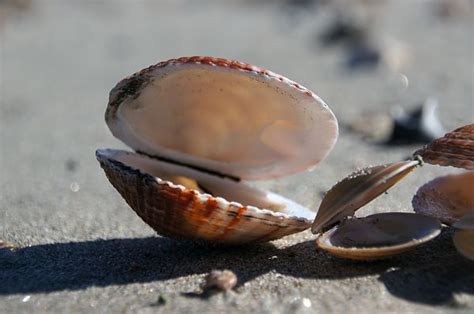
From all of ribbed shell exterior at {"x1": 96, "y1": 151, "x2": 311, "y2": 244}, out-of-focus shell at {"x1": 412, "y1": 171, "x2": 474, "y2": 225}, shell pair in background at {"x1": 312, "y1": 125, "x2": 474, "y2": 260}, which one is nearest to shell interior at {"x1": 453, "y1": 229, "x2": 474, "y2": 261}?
shell pair in background at {"x1": 312, "y1": 125, "x2": 474, "y2": 260}

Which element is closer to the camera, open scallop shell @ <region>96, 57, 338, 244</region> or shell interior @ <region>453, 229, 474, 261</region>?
shell interior @ <region>453, 229, 474, 261</region>

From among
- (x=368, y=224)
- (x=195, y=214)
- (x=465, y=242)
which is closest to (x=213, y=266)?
(x=195, y=214)

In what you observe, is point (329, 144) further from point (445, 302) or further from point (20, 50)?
point (20, 50)

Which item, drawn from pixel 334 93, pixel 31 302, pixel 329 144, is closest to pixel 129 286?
pixel 31 302

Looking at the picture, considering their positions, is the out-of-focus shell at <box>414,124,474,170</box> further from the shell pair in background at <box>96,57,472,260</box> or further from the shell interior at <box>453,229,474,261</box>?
the shell interior at <box>453,229,474,261</box>

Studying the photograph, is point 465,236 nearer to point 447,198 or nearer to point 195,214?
point 447,198

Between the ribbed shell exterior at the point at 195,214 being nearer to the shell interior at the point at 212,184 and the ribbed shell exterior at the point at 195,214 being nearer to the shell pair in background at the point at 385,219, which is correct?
the shell pair in background at the point at 385,219
